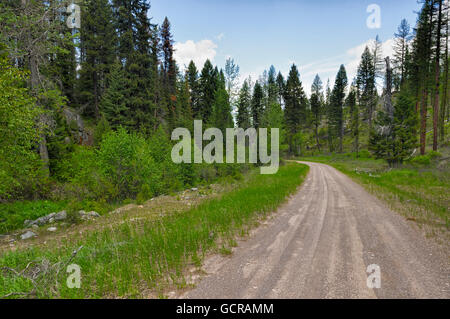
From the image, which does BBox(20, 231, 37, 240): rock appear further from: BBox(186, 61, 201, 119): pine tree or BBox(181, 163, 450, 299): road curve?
BBox(186, 61, 201, 119): pine tree

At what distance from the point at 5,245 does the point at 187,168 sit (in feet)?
40.1

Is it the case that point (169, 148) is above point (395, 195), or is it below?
above

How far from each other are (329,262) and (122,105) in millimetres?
25650

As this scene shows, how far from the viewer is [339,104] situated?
49.7 meters

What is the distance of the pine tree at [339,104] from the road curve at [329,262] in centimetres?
4958

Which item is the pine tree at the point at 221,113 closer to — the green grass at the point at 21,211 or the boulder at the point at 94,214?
the green grass at the point at 21,211

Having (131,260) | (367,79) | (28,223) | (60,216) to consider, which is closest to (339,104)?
(367,79)

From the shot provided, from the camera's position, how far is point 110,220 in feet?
28.8

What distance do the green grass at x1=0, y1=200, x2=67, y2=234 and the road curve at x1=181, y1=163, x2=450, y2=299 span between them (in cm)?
1062

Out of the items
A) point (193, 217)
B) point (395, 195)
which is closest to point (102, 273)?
point (193, 217)

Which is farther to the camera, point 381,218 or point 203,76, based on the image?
point 203,76

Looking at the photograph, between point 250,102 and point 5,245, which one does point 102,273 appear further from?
point 250,102

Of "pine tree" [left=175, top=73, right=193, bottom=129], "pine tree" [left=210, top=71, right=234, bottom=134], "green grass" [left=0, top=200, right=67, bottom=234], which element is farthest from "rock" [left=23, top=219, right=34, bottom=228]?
"pine tree" [left=210, top=71, right=234, bottom=134]

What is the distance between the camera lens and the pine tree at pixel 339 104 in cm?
4956
